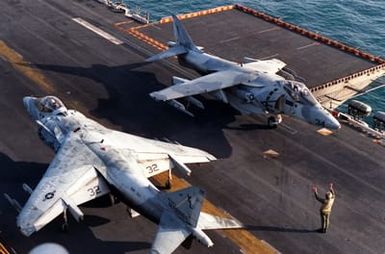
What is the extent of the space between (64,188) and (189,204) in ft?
22.8

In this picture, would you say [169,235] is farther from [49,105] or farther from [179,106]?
[179,106]

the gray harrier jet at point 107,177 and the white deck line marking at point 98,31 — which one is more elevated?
the gray harrier jet at point 107,177

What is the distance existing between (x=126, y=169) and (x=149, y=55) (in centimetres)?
2254

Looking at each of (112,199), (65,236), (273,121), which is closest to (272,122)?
(273,121)

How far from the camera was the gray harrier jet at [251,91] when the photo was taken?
35438mm

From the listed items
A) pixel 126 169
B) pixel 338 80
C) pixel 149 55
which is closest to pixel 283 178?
→ pixel 126 169

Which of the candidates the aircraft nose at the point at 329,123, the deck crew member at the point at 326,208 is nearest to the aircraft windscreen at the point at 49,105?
the deck crew member at the point at 326,208

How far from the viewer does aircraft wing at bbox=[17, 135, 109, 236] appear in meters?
25.4

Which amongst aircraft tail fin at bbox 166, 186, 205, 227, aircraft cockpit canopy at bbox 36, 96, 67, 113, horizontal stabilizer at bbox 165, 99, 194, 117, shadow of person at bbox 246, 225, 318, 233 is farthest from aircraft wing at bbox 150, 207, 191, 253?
horizontal stabilizer at bbox 165, 99, 194, 117

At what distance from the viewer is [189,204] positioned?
950 inches

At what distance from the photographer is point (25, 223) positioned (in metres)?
24.9

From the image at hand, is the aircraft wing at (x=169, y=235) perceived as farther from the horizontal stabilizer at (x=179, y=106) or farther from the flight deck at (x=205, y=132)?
the horizontal stabilizer at (x=179, y=106)

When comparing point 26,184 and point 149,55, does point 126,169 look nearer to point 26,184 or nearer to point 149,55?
point 26,184

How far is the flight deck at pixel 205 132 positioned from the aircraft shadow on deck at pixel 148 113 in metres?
0.14
